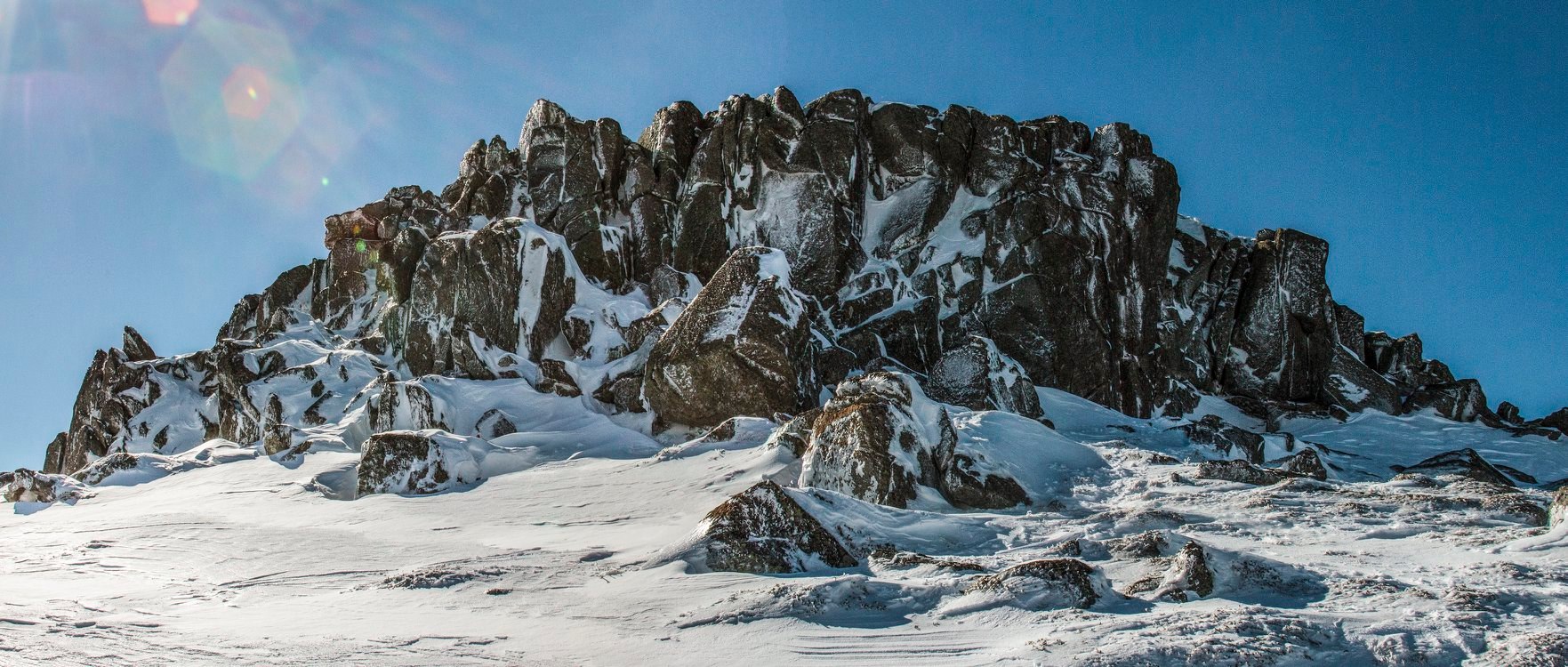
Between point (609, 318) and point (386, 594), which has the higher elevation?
point (609, 318)

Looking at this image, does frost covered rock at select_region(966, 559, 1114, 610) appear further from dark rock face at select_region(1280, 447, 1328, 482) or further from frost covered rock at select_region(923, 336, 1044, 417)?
frost covered rock at select_region(923, 336, 1044, 417)

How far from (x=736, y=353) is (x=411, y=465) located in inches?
339

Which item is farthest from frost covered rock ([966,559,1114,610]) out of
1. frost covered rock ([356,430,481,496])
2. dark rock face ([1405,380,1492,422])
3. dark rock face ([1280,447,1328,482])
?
dark rock face ([1405,380,1492,422])

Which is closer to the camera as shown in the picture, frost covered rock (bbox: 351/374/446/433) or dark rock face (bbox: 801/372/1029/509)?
dark rock face (bbox: 801/372/1029/509)

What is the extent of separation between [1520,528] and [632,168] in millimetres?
29977

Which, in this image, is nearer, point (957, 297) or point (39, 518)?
point (39, 518)

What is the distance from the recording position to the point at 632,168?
34.0 metres

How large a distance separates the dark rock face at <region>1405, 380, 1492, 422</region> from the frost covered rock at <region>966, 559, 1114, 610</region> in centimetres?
3439

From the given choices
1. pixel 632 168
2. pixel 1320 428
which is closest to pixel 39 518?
pixel 632 168

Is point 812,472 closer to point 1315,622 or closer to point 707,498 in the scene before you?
point 707,498

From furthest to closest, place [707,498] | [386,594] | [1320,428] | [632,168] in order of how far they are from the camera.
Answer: [632,168]
[1320,428]
[707,498]
[386,594]

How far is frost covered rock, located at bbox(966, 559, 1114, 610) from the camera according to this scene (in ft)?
19.1

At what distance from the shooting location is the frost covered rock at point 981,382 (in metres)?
23.8

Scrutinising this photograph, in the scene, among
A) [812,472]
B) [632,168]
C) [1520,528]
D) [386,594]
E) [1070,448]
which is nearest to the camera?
[386,594]
